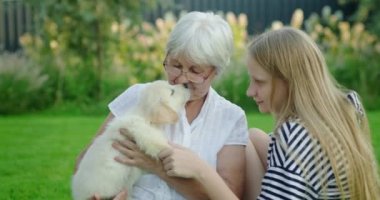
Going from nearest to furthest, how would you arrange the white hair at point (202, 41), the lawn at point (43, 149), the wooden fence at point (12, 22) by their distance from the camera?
the white hair at point (202, 41) < the lawn at point (43, 149) < the wooden fence at point (12, 22)

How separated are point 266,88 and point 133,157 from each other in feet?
2.24

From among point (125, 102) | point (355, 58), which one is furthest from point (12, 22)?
point (125, 102)

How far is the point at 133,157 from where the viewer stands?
3320 mm

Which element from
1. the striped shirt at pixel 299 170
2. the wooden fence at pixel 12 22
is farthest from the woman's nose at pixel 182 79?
the wooden fence at pixel 12 22

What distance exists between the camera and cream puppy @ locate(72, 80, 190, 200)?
10.7 ft

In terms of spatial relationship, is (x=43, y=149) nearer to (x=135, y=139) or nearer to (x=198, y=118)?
(x=198, y=118)

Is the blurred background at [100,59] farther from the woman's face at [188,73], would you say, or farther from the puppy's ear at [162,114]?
the puppy's ear at [162,114]

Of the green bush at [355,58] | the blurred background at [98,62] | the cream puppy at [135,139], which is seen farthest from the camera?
the green bush at [355,58]

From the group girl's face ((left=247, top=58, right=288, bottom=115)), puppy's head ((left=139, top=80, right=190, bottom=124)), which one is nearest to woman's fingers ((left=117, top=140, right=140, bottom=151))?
puppy's head ((left=139, top=80, right=190, bottom=124))

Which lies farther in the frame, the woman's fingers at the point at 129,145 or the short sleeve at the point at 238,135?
the short sleeve at the point at 238,135

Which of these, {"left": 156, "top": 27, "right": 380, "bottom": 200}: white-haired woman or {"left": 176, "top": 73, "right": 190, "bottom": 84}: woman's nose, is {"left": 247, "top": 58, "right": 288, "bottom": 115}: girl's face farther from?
{"left": 176, "top": 73, "right": 190, "bottom": 84}: woman's nose

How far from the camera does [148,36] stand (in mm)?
10664

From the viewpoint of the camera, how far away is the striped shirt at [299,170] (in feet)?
9.41

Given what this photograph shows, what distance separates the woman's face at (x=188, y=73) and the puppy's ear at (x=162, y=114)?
16 cm
